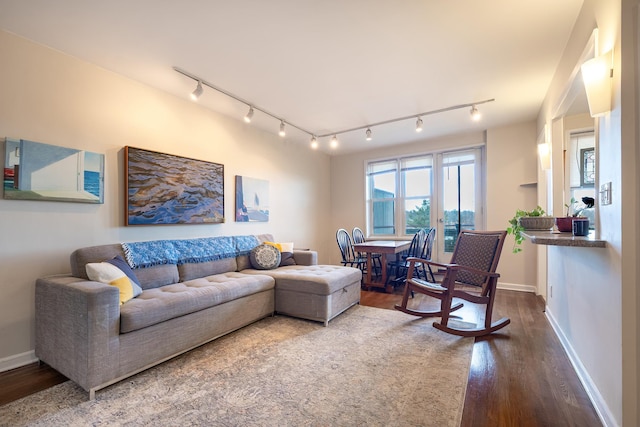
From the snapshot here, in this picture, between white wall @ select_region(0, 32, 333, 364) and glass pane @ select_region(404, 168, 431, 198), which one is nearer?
white wall @ select_region(0, 32, 333, 364)

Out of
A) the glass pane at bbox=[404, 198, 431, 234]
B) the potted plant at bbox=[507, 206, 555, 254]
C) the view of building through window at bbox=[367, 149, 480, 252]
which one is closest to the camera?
the potted plant at bbox=[507, 206, 555, 254]

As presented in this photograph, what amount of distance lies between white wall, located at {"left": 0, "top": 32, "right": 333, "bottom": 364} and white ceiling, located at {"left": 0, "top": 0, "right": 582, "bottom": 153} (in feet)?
0.58

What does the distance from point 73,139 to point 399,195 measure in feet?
16.1

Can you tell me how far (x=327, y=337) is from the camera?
2.61 metres

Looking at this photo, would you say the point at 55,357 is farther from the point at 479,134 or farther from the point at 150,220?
the point at 479,134

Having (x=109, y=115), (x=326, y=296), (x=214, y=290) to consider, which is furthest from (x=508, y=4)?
(x=109, y=115)

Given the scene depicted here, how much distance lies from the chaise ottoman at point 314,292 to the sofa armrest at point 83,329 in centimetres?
158

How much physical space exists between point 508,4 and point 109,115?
3401mm

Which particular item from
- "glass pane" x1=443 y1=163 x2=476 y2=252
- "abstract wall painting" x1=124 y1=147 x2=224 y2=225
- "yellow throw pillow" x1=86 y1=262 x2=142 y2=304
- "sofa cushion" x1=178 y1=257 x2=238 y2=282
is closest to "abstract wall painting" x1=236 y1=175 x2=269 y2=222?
"abstract wall painting" x1=124 y1=147 x2=224 y2=225

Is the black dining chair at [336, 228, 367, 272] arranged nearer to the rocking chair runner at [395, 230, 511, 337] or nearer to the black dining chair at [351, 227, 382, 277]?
the black dining chair at [351, 227, 382, 277]

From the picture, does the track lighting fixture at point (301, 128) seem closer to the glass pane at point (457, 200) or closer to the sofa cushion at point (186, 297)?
the glass pane at point (457, 200)

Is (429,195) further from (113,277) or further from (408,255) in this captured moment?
(113,277)

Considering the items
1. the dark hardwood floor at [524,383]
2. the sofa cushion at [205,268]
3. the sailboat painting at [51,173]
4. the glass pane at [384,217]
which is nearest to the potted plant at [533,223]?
the dark hardwood floor at [524,383]

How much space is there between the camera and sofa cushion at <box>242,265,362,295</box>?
291cm
